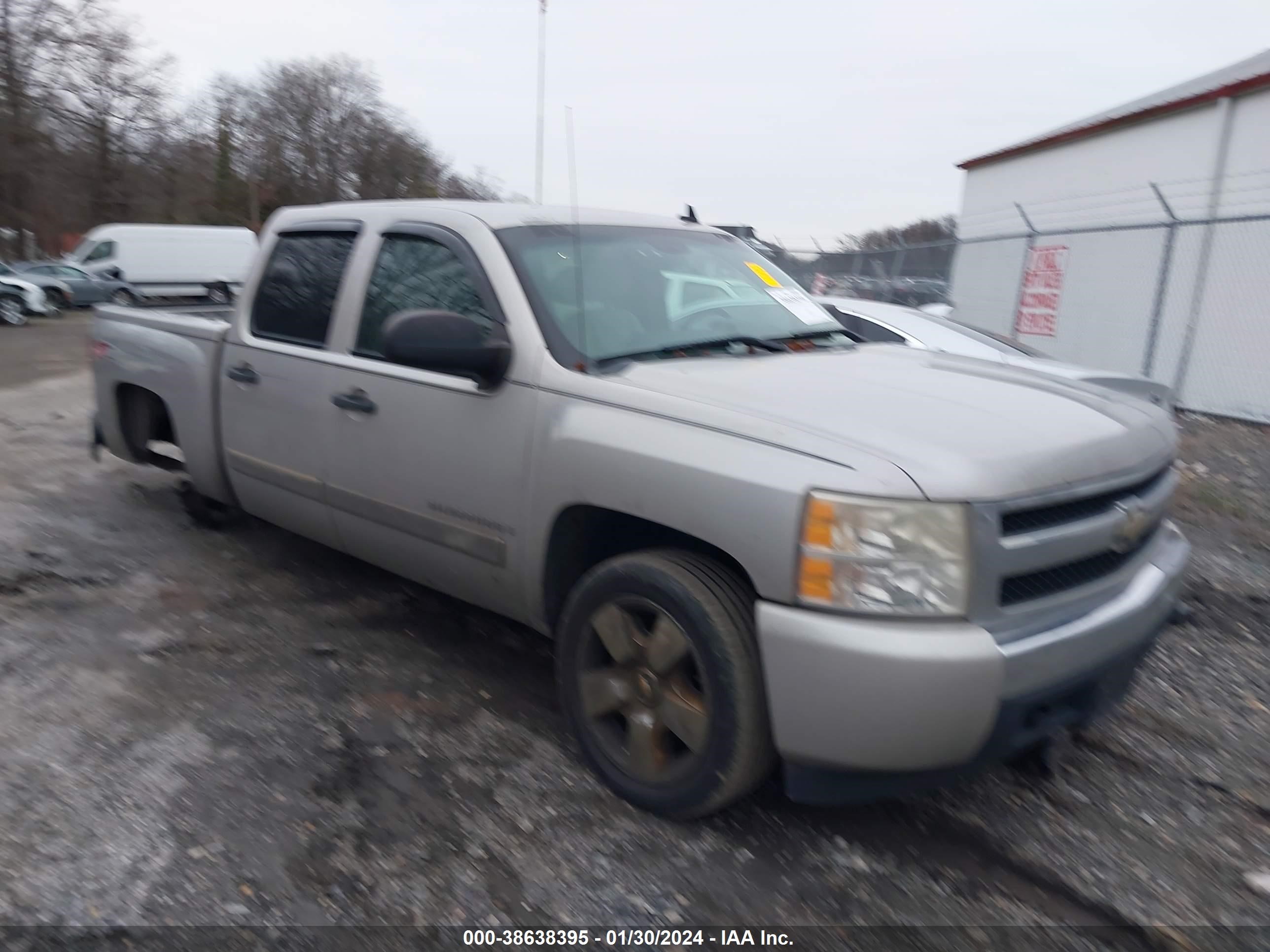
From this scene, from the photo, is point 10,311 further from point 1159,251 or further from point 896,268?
point 1159,251

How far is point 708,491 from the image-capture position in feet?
9.07

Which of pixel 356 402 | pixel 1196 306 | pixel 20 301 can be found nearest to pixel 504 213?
pixel 356 402

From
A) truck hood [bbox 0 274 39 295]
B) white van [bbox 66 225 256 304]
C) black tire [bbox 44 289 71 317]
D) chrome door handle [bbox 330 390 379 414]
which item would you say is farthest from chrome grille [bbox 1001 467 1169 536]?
white van [bbox 66 225 256 304]

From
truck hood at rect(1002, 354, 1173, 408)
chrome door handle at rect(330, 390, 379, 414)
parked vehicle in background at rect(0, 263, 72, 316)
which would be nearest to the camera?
chrome door handle at rect(330, 390, 379, 414)

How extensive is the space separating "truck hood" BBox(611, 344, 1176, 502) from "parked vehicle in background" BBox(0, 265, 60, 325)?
23.7m

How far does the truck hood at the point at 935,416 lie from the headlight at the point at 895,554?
8 cm

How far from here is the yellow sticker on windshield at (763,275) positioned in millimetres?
4348

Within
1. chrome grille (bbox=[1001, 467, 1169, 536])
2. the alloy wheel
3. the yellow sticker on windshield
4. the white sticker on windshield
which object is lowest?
the alloy wheel

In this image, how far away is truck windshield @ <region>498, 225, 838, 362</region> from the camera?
352 centimetres

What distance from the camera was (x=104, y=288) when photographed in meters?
27.3

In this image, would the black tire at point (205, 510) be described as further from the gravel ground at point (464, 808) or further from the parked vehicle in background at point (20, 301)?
the parked vehicle in background at point (20, 301)

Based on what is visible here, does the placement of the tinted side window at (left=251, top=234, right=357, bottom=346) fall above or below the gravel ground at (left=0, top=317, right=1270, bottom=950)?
above

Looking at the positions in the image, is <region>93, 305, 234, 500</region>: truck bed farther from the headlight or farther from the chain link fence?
the chain link fence

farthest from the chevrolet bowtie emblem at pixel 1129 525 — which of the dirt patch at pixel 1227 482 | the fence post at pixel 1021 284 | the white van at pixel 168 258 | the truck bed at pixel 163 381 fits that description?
the white van at pixel 168 258
